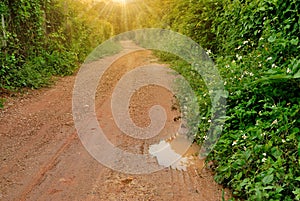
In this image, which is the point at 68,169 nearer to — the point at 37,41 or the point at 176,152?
the point at 176,152

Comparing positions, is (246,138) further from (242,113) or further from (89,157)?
(89,157)

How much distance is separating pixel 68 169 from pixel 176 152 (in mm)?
1423

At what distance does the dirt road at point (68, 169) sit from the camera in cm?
311

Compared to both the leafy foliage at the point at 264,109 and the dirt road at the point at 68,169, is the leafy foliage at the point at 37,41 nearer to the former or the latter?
the dirt road at the point at 68,169

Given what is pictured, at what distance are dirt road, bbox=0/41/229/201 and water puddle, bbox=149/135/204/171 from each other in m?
0.13

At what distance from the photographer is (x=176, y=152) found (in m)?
4.10

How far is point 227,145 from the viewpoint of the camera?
340 cm

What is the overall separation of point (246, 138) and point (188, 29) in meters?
6.37

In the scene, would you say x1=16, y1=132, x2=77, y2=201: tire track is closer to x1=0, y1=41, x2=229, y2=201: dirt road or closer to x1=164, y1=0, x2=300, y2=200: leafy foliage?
x1=0, y1=41, x2=229, y2=201: dirt road

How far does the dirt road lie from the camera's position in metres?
3.11

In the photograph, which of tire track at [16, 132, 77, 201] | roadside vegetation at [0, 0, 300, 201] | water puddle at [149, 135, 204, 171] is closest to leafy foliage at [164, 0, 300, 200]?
roadside vegetation at [0, 0, 300, 201]

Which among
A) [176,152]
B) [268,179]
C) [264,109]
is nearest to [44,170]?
[176,152]

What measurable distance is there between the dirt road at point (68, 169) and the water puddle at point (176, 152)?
13 cm

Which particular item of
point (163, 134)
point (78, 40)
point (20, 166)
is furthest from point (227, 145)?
point (78, 40)
